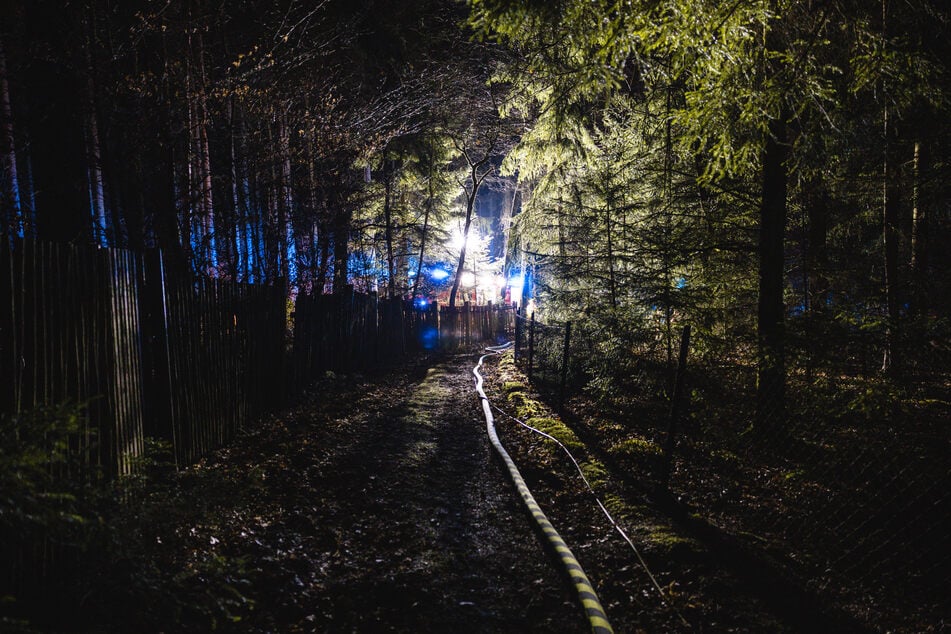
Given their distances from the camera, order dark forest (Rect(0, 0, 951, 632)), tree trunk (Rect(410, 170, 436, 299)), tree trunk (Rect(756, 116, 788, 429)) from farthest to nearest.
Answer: tree trunk (Rect(410, 170, 436, 299)), tree trunk (Rect(756, 116, 788, 429)), dark forest (Rect(0, 0, 951, 632))

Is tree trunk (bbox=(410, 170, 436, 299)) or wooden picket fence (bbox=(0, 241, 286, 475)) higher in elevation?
tree trunk (bbox=(410, 170, 436, 299))

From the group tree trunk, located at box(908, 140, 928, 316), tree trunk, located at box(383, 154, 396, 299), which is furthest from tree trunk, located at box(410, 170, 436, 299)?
tree trunk, located at box(908, 140, 928, 316)

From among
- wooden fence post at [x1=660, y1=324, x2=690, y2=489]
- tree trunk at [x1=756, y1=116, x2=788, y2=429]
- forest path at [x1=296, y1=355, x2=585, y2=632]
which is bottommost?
forest path at [x1=296, y1=355, x2=585, y2=632]

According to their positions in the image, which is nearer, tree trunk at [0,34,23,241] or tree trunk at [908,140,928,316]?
tree trunk at [0,34,23,241]

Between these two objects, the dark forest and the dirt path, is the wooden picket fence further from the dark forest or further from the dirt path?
the dirt path

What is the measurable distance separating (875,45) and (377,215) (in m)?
16.7

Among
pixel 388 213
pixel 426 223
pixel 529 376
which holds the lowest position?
pixel 529 376

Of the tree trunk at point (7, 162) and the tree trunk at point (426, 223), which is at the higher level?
the tree trunk at point (426, 223)

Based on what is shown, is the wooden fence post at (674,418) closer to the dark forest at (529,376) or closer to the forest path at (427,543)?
the dark forest at (529,376)

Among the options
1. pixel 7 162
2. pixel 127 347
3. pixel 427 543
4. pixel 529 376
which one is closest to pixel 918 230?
pixel 529 376

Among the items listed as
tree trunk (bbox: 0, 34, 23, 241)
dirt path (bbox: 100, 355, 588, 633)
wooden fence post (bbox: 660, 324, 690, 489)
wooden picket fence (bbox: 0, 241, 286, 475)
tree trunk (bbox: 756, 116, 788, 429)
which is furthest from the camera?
tree trunk (bbox: 756, 116, 788, 429)

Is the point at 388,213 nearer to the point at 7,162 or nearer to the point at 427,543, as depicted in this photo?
the point at 7,162

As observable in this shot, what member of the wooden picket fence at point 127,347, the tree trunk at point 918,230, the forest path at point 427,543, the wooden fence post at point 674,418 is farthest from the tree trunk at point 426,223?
the wooden fence post at point 674,418

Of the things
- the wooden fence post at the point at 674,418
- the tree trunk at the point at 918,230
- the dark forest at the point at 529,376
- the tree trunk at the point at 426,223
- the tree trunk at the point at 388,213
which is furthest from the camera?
the tree trunk at the point at 426,223
